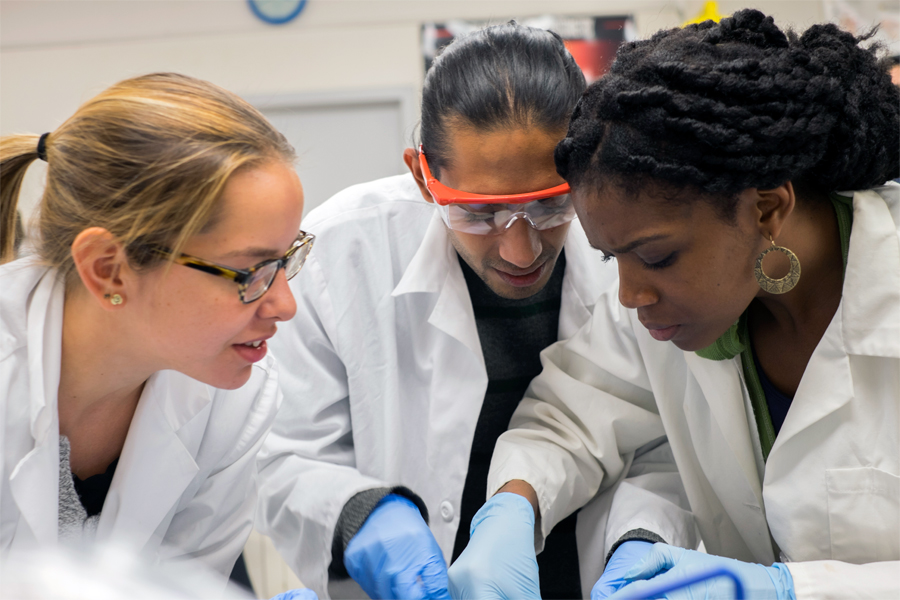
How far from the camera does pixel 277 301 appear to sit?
1.20 meters

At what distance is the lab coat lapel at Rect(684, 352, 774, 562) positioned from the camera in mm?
1291

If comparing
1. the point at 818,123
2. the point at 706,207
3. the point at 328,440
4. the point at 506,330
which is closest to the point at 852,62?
the point at 818,123

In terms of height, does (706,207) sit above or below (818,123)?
below

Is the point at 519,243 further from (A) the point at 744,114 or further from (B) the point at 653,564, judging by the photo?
(B) the point at 653,564

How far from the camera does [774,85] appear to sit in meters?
1.00

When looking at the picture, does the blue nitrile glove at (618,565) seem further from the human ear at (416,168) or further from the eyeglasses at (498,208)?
the human ear at (416,168)

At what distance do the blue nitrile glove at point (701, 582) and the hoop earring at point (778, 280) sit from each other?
0.42 metres

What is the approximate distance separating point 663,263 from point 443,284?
2.02 ft

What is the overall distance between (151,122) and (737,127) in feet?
2.84

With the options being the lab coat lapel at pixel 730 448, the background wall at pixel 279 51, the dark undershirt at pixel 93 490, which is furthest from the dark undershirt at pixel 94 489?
the background wall at pixel 279 51

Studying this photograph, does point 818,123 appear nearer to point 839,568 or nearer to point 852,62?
point 852,62

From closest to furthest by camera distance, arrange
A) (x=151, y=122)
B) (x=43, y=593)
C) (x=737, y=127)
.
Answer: (x=43, y=593) → (x=737, y=127) → (x=151, y=122)

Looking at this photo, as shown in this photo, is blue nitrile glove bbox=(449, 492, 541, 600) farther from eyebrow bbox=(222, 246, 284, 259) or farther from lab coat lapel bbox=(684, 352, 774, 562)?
eyebrow bbox=(222, 246, 284, 259)

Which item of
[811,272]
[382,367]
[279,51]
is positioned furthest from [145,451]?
[279,51]
